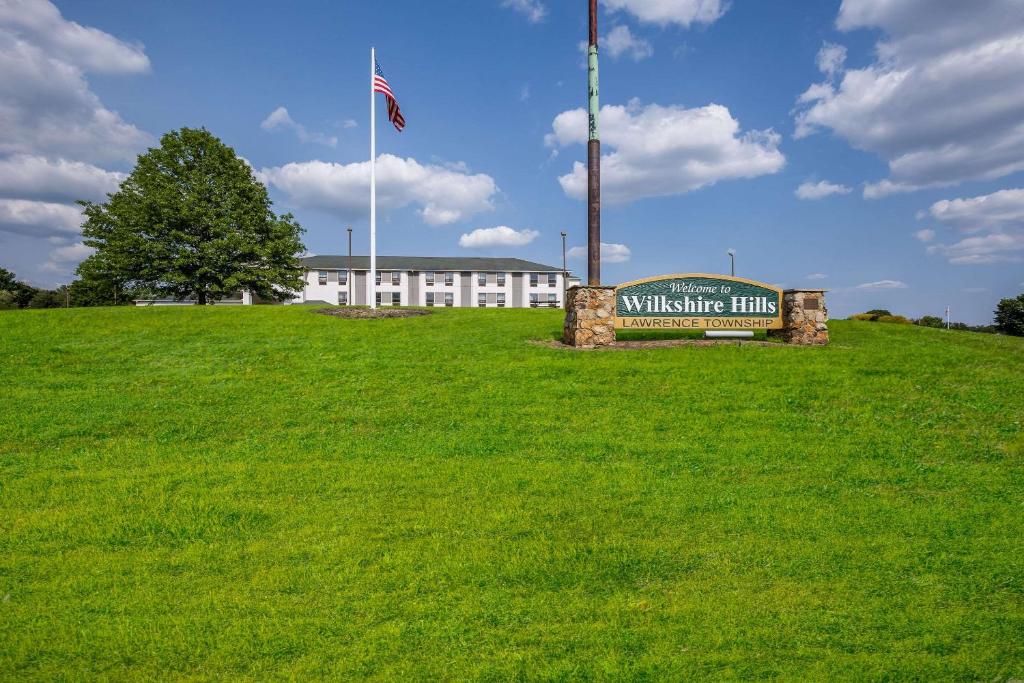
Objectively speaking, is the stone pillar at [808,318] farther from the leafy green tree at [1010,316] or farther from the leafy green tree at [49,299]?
the leafy green tree at [49,299]

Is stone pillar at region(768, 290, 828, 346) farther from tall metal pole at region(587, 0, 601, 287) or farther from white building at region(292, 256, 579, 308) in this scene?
white building at region(292, 256, 579, 308)

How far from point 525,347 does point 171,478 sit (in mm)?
9403

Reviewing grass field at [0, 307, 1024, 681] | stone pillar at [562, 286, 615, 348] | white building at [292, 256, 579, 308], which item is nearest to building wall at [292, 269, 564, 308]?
white building at [292, 256, 579, 308]

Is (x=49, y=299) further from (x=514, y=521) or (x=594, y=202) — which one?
(x=514, y=521)

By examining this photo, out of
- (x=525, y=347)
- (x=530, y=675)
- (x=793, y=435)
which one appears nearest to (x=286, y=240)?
(x=525, y=347)

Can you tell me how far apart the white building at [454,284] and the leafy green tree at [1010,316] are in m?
43.7

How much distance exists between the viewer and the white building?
72312 mm

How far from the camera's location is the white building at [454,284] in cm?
7231

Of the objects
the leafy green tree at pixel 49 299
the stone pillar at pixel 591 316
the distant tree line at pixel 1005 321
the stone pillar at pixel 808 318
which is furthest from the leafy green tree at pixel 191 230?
the distant tree line at pixel 1005 321

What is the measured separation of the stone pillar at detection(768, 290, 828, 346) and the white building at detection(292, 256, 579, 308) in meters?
56.9

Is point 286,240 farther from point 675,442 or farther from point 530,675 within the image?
point 530,675

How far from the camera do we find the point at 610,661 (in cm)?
387

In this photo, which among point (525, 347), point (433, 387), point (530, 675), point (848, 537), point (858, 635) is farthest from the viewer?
point (525, 347)

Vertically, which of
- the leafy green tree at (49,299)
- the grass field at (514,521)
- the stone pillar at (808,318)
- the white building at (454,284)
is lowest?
the grass field at (514,521)
